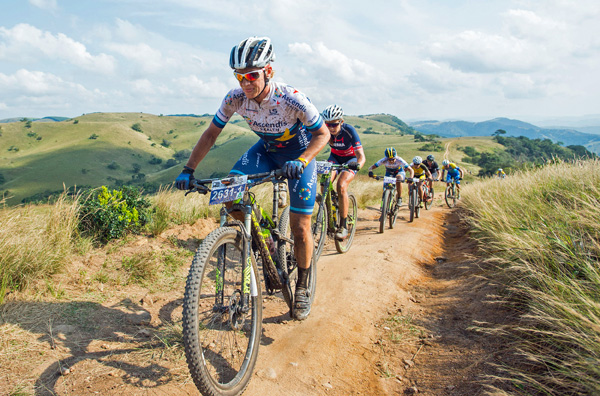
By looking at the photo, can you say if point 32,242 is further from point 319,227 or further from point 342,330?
point 319,227

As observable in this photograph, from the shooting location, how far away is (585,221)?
13.3 feet

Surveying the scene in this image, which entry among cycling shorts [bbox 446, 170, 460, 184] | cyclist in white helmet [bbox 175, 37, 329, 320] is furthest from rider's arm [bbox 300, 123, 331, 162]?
cycling shorts [bbox 446, 170, 460, 184]

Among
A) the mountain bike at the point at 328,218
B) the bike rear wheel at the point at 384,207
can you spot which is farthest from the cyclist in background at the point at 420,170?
the mountain bike at the point at 328,218

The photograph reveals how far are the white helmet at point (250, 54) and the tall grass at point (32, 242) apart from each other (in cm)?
321

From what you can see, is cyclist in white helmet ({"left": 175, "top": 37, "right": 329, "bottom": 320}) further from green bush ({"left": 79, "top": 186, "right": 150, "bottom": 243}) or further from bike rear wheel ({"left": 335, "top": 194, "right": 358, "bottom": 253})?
bike rear wheel ({"left": 335, "top": 194, "right": 358, "bottom": 253})

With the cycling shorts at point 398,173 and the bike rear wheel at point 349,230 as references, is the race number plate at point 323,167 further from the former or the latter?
the cycling shorts at point 398,173

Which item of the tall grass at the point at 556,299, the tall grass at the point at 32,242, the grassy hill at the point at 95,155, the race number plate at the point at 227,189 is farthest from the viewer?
the grassy hill at the point at 95,155

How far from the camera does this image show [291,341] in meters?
3.73

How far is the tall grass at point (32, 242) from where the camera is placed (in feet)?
12.8

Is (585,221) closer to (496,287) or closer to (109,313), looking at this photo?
(496,287)

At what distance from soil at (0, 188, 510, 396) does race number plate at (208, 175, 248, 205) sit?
1498 mm

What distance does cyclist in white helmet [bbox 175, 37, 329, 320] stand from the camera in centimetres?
328

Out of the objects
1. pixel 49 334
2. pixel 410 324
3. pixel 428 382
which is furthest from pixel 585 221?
pixel 49 334

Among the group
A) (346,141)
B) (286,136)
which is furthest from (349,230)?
(286,136)
